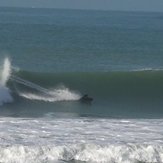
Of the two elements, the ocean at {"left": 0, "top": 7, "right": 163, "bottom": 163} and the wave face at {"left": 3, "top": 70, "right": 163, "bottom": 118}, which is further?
the wave face at {"left": 3, "top": 70, "right": 163, "bottom": 118}

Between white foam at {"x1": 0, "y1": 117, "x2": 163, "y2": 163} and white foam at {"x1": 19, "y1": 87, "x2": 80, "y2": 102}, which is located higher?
white foam at {"x1": 19, "y1": 87, "x2": 80, "y2": 102}

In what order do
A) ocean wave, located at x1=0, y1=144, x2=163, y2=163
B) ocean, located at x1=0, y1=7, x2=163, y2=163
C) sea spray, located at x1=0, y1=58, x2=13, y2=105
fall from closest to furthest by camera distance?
ocean wave, located at x1=0, y1=144, x2=163, y2=163, ocean, located at x1=0, y1=7, x2=163, y2=163, sea spray, located at x1=0, y1=58, x2=13, y2=105

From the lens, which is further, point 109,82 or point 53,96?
point 109,82

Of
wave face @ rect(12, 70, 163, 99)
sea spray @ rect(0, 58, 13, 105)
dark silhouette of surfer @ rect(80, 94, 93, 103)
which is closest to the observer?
sea spray @ rect(0, 58, 13, 105)

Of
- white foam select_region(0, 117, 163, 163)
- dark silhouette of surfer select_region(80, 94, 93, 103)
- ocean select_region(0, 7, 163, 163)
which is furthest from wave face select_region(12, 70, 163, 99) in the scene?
white foam select_region(0, 117, 163, 163)

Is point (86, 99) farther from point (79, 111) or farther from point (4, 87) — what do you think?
point (4, 87)

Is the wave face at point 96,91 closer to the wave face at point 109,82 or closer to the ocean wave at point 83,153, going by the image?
the wave face at point 109,82

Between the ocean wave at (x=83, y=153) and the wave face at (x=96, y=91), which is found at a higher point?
the wave face at (x=96, y=91)

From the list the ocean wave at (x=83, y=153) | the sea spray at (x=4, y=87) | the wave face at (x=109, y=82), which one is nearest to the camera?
the ocean wave at (x=83, y=153)

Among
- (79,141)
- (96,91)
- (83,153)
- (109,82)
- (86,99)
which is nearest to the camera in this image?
(83,153)

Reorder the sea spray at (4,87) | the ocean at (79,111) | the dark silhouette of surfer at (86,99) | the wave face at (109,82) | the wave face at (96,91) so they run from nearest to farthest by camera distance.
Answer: the ocean at (79,111) → the wave face at (96,91) → the sea spray at (4,87) → the dark silhouette of surfer at (86,99) → the wave face at (109,82)

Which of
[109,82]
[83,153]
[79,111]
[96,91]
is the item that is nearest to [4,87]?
[96,91]

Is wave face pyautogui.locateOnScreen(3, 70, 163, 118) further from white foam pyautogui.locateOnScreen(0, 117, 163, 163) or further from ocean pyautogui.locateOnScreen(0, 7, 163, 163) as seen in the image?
white foam pyautogui.locateOnScreen(0, 117, 163, 163)

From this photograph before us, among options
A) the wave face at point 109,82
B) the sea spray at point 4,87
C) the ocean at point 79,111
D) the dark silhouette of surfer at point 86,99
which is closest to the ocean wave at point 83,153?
the ocean at point 79,111
